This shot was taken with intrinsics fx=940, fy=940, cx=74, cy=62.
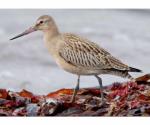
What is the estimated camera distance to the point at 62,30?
18.9 feet

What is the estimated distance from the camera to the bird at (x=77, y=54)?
5.68m

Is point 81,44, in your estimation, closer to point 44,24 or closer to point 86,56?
point 86,56

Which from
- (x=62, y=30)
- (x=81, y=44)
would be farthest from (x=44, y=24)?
(x=81, y=44)

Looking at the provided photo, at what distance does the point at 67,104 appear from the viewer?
19.0ft

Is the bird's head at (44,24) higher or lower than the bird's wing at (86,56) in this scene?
higher

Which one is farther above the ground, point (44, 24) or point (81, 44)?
point (44, 24)

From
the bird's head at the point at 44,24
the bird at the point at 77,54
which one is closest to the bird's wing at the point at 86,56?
the bird at the point at 77,54

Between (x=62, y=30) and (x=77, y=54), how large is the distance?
0.20m

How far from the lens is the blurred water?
227 inches

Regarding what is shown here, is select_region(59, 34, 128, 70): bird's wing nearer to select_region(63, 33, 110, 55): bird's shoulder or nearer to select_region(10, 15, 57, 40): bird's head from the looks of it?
select_region(63, 33, 110, 55): bird's shoulder

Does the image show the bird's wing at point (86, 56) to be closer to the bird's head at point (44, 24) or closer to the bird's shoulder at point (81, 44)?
the bird's shoulder at point (81, 44)

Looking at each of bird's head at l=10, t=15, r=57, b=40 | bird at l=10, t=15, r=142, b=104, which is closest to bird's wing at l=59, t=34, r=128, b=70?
bird at l=10, t=15, r=142, b=104

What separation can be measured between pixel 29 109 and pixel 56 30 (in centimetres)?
52

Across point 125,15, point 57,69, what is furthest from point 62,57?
point 125,15
